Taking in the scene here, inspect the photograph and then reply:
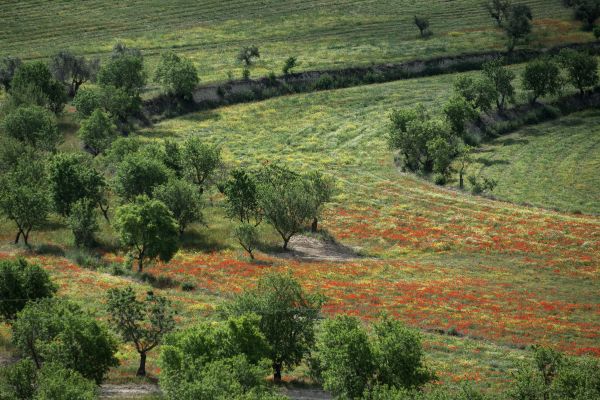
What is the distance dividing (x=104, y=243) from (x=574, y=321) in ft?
165

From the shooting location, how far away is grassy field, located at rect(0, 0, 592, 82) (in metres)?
166

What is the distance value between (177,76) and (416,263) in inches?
2726

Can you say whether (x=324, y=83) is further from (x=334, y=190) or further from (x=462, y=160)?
(x=334, y=190)

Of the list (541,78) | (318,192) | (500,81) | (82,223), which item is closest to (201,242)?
(82,223)

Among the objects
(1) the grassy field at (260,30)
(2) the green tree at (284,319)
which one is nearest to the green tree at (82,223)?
(2) the green tree at (284,319)

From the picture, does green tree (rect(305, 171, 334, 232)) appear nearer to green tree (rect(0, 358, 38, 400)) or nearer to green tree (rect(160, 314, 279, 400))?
green tree (rect(160, 314, 279, 400))

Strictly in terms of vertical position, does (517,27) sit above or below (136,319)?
above

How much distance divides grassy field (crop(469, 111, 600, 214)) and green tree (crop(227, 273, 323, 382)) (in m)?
56.9

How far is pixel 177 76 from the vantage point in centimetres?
14225

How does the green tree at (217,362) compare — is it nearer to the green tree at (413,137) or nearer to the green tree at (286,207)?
the green tree at (286,207)

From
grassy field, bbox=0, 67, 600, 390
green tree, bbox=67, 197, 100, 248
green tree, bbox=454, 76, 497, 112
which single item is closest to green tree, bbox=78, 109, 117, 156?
grassy field, bbox=0, 67, 600, 390

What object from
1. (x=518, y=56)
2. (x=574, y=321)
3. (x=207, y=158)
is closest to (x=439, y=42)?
(x=518, y=56)

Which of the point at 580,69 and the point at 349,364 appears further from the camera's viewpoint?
the point at 580,69

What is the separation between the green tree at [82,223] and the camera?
88.6 meters
